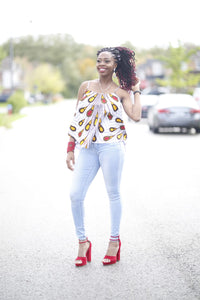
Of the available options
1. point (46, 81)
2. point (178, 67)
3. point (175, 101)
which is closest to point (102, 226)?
point (175, 101)

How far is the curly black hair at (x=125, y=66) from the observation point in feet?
13.5

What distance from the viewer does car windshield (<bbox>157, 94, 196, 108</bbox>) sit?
18561 millimetres

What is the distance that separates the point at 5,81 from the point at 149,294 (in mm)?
114507

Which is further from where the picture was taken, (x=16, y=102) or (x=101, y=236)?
(x=16, y=102)

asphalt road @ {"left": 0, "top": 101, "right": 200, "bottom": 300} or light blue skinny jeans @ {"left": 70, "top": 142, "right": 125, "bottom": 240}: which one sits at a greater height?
light blue skinny jeans @ {"left": 70, "top": 142, "right": 125, "bottom": 240}

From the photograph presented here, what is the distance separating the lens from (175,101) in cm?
1884

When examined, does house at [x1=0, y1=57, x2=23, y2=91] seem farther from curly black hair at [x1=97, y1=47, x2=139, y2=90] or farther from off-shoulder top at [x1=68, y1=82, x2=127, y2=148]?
off-shoulder top at [x1=68, y1=82, x2=127, y2=148]

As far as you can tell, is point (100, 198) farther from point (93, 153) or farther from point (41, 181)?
point (93, 153)

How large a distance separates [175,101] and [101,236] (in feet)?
47.2

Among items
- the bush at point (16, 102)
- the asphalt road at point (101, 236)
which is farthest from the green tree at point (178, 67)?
the asphalt road at point (101, 236)

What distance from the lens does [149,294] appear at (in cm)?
346

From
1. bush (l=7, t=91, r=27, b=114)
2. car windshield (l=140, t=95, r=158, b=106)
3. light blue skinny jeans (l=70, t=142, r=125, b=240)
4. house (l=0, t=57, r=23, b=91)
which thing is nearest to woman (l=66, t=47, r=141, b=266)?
light blue skinny jeans (l=70, t=142, r=125, b=240)

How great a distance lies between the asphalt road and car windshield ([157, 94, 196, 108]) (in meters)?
8.33

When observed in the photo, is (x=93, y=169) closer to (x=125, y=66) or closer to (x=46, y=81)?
(x=125, y=66)
